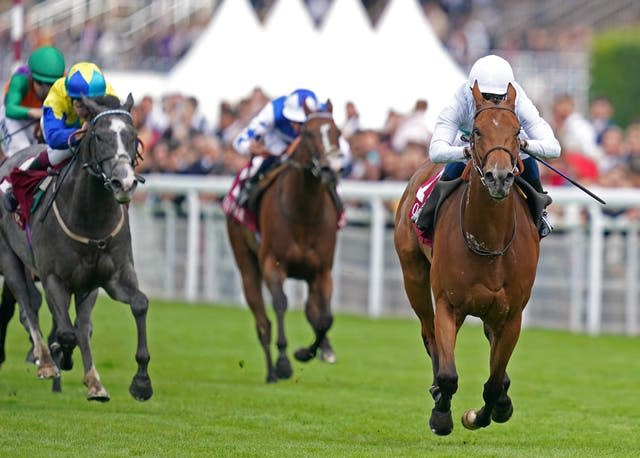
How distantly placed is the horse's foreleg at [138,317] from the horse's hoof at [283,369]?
7.22ft

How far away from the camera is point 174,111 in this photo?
21.6 meters

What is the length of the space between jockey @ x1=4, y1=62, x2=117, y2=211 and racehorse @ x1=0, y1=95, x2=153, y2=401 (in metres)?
0.12

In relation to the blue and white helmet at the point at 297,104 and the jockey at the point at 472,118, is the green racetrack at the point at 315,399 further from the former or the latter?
the blue and white helmet at the point at 297,104

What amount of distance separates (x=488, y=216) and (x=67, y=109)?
10.3 feet

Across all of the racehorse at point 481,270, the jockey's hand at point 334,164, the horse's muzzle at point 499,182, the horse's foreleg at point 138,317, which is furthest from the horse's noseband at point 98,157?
the jockey's hand at point 334,164

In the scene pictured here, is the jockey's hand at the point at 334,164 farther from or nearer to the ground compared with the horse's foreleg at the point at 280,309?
farther from the ground

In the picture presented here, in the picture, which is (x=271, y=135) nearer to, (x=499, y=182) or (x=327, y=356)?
(x=327, y=356)

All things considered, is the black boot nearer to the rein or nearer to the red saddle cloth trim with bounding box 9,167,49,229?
the red saddle cloth trim with bounding box 9,167,49,229

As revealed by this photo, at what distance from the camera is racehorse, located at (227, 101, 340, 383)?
12328mm

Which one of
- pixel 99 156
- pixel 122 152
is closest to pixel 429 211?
pixel 122 152

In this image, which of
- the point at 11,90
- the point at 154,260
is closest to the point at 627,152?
the point at 154,260

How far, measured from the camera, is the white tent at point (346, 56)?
66.4 feet

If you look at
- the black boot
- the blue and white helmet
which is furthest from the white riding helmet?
the blue and white helmet

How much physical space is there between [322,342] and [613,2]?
73.2 ft
